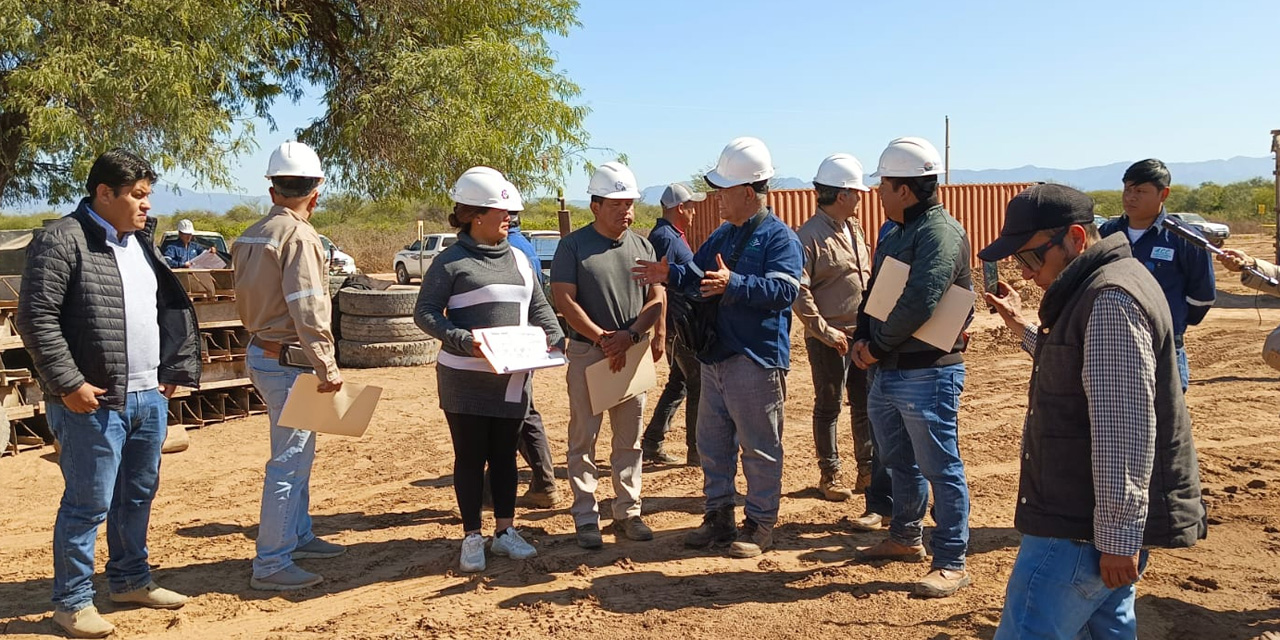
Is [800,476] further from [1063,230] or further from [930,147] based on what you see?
[1063,230]

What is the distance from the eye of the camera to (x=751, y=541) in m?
5.48

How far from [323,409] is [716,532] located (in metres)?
2.21

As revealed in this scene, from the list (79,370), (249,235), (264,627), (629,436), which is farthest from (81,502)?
(629,436)

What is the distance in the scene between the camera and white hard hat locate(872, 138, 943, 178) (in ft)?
15.5

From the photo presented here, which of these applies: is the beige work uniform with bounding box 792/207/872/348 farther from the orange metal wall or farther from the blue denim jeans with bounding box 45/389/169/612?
the orange metal wall

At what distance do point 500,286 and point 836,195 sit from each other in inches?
85.9

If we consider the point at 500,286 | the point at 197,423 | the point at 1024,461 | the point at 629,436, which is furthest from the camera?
the point at 197,423

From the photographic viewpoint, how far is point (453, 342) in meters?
4.98

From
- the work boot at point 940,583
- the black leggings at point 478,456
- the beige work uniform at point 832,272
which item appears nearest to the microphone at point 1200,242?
the beige work uniform at point 832,272

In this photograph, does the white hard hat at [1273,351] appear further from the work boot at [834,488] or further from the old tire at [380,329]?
the old tire at [380,329]

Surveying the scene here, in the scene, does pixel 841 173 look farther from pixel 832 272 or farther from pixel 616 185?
pixel 616 185

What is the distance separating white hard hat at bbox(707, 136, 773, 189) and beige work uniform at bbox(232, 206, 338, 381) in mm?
2042

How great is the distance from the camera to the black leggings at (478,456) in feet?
17.1

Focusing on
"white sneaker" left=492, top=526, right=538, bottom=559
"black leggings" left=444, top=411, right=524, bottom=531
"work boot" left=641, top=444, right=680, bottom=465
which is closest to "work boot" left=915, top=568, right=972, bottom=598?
"white sneaker" left=492, top=526, right=538, bottom=559
